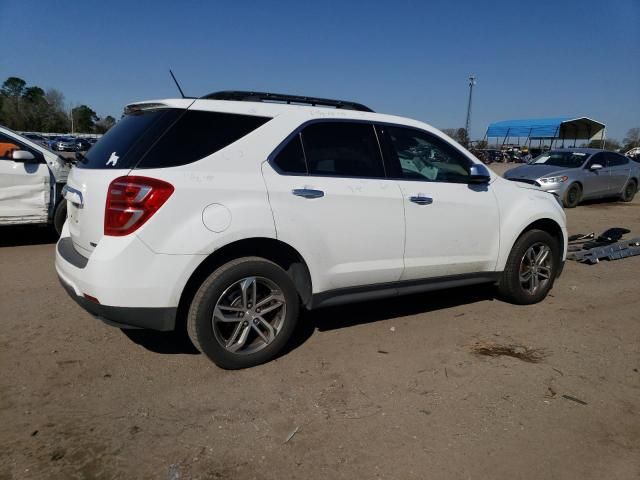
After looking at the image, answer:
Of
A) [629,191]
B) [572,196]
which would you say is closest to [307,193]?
[572,196]

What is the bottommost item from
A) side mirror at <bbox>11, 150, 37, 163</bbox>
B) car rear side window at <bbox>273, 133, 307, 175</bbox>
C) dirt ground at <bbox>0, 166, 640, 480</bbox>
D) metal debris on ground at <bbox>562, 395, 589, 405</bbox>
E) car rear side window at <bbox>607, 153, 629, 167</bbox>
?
metal debris on ground at <bbox>562, 395, 589, 405</bbox>

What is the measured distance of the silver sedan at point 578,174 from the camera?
13133 mm

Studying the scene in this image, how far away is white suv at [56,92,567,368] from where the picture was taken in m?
3.09

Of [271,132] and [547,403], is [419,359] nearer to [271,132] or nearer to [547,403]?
[547,403]

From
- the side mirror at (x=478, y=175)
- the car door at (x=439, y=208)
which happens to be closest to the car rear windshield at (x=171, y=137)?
the car door at (x=439, y=208)

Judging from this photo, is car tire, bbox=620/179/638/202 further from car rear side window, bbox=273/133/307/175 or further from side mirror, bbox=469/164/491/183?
car rear side window, bbox=273/133/307/175

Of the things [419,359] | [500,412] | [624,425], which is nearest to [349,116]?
[419,359]

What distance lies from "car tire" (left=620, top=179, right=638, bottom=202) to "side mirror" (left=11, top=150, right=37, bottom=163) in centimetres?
1550

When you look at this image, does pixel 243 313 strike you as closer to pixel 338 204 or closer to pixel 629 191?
pixel 338 204

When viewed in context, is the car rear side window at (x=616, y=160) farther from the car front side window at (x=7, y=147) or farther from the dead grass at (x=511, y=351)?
the car front side window at (x=7, y=147)

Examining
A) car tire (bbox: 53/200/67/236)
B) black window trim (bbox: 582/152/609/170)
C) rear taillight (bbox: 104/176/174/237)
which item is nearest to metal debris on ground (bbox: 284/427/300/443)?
rear taillight (bbox: 104/176/174/237)

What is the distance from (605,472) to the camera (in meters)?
2.56

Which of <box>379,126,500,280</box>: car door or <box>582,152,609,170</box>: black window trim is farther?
<box>582,152,609,170</box>: black window trim

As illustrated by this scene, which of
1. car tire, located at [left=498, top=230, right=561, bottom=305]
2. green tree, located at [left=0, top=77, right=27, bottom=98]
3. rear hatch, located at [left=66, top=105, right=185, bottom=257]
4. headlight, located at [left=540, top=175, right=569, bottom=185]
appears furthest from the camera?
green tree, located at [left=0, top=77, right=27, bottom=98]
